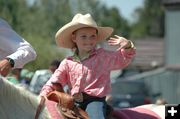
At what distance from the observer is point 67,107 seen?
6117 mm

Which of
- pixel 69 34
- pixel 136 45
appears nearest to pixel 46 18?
pixel 136 45

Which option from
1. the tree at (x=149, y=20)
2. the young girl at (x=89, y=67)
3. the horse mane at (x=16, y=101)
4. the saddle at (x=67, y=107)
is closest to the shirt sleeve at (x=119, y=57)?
the young girl at (x=89, y=67)

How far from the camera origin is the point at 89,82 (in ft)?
21.7

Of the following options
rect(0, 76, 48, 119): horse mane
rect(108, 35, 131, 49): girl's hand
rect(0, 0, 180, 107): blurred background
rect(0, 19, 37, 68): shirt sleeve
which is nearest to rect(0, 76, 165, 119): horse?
rect(0, 76, 48, 119): horse mane

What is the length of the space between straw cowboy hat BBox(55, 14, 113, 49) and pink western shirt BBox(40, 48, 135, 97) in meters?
0.24

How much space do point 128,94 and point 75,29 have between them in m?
14.5

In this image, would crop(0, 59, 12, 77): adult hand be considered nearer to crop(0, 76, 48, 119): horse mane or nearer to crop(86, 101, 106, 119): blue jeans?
crop(0, 76, 48, 119): horse mane

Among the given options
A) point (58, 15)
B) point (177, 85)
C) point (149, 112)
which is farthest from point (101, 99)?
point (58, 15)

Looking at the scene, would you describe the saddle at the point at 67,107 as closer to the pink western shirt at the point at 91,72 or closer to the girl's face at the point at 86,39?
the pink western shirt at the point at 91,72

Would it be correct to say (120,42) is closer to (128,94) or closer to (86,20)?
(86,20)

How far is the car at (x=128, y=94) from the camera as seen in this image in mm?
20036

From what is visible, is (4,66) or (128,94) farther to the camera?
(128,94)

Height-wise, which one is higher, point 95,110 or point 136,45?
point 95,110

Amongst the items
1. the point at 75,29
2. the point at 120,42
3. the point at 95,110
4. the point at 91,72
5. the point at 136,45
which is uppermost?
the point at 75,29
